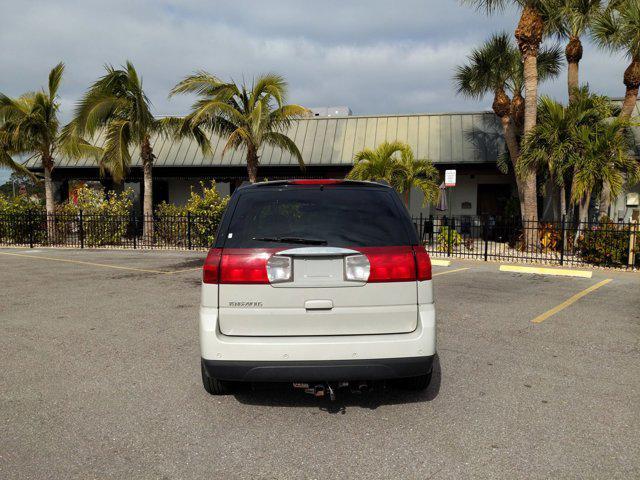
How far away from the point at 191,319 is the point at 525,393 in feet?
14.2

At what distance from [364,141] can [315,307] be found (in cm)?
1894

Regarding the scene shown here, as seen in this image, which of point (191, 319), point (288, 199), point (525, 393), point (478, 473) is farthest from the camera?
point (191, 319)

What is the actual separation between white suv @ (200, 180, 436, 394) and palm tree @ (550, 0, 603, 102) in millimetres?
14714

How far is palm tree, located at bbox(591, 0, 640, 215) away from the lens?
13789mm

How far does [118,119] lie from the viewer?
17250 millimetres

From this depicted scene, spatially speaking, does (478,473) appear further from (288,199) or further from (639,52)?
(639,52)

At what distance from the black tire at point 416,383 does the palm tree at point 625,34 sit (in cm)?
1404

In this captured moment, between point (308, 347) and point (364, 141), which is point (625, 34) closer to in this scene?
point (364, 141)

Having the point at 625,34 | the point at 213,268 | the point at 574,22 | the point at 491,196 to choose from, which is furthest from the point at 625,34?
the point at 213,268

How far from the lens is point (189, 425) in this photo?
3604 millimetres

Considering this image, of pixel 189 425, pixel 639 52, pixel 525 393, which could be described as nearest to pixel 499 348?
pixel 525 393

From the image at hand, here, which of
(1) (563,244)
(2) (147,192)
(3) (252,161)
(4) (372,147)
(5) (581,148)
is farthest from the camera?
(4) (372,147)

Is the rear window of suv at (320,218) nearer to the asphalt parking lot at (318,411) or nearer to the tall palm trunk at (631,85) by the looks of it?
the asphalt parking lot at (318,411)

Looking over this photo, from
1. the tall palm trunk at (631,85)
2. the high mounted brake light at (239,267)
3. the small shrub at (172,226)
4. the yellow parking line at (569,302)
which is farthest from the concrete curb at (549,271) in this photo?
the small shrub at (172,226)
